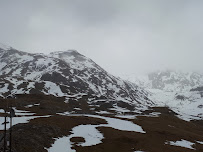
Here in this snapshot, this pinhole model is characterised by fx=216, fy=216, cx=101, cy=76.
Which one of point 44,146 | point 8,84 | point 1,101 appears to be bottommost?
point 44,146

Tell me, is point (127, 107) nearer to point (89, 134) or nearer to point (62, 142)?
point (89, 134)

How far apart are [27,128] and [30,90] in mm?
142382

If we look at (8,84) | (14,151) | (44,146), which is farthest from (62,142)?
(8,84)

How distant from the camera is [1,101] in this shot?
121 metres

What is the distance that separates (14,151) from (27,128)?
15.2 metres

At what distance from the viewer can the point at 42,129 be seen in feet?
170

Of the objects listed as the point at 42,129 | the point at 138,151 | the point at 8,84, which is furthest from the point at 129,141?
the point at 8,84

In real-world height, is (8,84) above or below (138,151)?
above

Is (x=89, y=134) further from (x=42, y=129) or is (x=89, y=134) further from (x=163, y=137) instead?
(x=163, y=137)

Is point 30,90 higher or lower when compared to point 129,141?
higher

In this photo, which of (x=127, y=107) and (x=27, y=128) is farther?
(x=127, y=107)

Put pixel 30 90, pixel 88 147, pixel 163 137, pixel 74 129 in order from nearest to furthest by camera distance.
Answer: pixel 88 147 → pixel 74 129 → pixel 163 137 → pixel 30 90

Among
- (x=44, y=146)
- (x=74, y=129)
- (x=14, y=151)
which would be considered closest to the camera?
(x=14, y=151)

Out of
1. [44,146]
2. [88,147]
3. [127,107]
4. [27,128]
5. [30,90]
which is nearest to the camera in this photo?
[44,146]
